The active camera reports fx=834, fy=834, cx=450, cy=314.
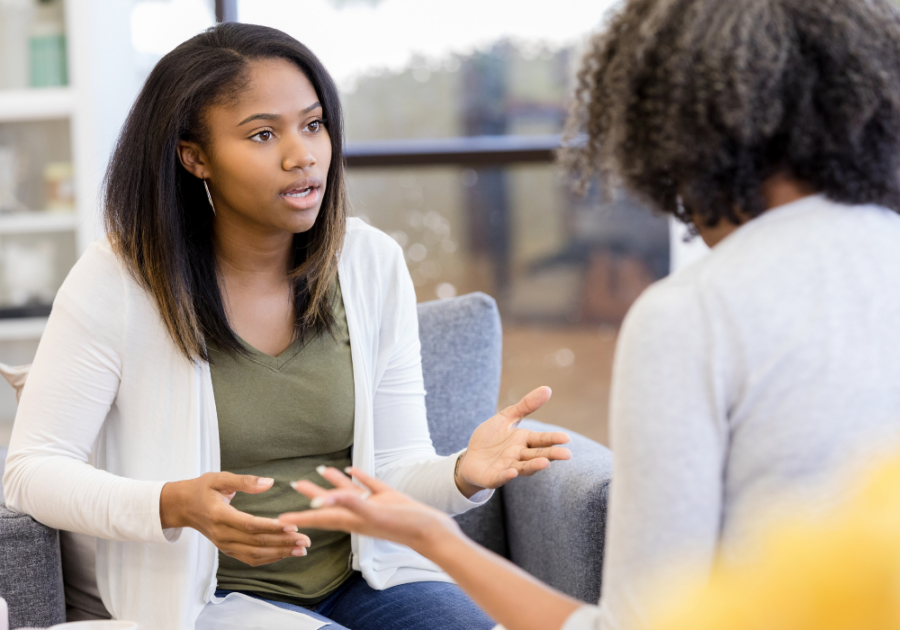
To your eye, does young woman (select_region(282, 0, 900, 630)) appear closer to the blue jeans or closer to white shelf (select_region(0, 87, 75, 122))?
the blue jeans

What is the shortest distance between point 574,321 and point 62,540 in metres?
2.44

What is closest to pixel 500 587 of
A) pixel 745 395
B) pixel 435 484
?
pixel 745 395

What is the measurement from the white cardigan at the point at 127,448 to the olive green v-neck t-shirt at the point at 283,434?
0.03 m

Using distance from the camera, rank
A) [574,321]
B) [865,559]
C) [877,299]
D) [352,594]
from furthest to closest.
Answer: [574,321] < [352,594] < [877,299] < [865,559]

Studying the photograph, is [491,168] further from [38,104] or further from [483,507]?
[483,507]

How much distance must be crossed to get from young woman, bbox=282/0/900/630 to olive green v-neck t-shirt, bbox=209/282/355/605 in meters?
0.52

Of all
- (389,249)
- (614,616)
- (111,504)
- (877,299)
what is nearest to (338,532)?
(111,504)

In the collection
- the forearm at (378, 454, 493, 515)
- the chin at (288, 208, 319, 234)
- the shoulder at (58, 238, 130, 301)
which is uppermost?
the chin at (288, 208, 319, 234)

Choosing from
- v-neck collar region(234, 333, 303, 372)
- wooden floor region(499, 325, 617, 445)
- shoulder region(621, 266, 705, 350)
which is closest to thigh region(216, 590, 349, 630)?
v-neck collar region(234, 333, 303, 372)

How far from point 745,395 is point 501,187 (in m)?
2.81

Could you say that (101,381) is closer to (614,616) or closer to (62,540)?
(62,540)

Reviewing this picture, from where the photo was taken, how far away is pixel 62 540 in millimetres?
1238

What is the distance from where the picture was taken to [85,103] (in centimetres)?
257

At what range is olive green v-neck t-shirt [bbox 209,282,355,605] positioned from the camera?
1170 mm
